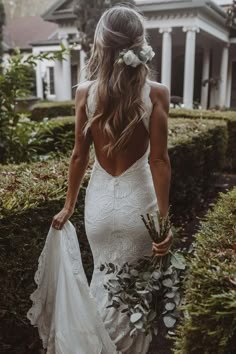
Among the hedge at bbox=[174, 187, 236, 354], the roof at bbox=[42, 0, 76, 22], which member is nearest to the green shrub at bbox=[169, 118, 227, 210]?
the hedge at bbox=[174, 187, 236, 354]

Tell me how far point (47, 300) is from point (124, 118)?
128cm

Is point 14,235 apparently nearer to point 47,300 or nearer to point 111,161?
point 47,300

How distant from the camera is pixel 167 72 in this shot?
19.6 metres

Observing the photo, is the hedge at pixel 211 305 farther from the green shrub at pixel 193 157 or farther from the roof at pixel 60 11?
the roof at pixel 60 11

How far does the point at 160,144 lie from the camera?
91.8 inches

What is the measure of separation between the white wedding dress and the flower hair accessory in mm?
277

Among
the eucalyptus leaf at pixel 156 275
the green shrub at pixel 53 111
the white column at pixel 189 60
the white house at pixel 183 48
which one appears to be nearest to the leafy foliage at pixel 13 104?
the eucalyptus leaf at pixel 156 275

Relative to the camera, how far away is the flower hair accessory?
2162 mm

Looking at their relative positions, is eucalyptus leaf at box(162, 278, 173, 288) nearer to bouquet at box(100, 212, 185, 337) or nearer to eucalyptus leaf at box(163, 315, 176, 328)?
bouquet at box(100, 212, 185, 337)

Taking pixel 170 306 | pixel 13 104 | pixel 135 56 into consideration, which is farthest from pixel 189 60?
pixel 170 306

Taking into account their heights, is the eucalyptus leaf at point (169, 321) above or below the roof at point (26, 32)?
below

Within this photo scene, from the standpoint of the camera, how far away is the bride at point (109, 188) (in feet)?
7.41

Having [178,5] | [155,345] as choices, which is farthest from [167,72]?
[155,345]

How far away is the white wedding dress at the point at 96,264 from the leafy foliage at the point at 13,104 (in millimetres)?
3024
